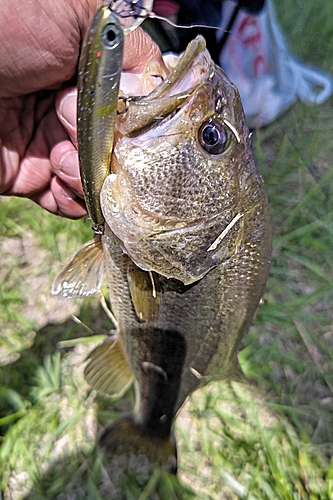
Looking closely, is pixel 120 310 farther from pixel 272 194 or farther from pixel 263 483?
pixel 272 194

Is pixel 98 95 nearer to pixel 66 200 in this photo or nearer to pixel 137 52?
pixel 137 52

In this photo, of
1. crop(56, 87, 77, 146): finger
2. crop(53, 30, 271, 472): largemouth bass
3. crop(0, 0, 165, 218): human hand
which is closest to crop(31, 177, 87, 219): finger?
crop(0, 0, 165, 218): human hand

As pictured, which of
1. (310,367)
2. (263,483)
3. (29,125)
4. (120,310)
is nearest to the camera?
(120,310)

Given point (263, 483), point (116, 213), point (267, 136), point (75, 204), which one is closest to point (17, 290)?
point (75, 204)

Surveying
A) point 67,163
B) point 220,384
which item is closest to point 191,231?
point 67,163

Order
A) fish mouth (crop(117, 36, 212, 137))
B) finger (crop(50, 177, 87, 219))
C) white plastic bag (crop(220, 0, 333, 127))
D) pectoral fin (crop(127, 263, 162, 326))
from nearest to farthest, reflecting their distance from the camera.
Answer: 1. fish mouth (crop(117, 36, 212, 137))
2. pectoral fin (crop(127, 263, 162, 326))
3. finger (crop(50, 177, 87, 219))
4. white plastic bag (crop(220, 0, 333, 127))

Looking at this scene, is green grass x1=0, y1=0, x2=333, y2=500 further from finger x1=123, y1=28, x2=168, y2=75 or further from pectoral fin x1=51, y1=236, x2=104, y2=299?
finger x1=123, y1=28, x2=168, y2=75

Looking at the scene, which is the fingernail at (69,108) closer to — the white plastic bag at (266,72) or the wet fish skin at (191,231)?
the wet fish skin at (191,231)
